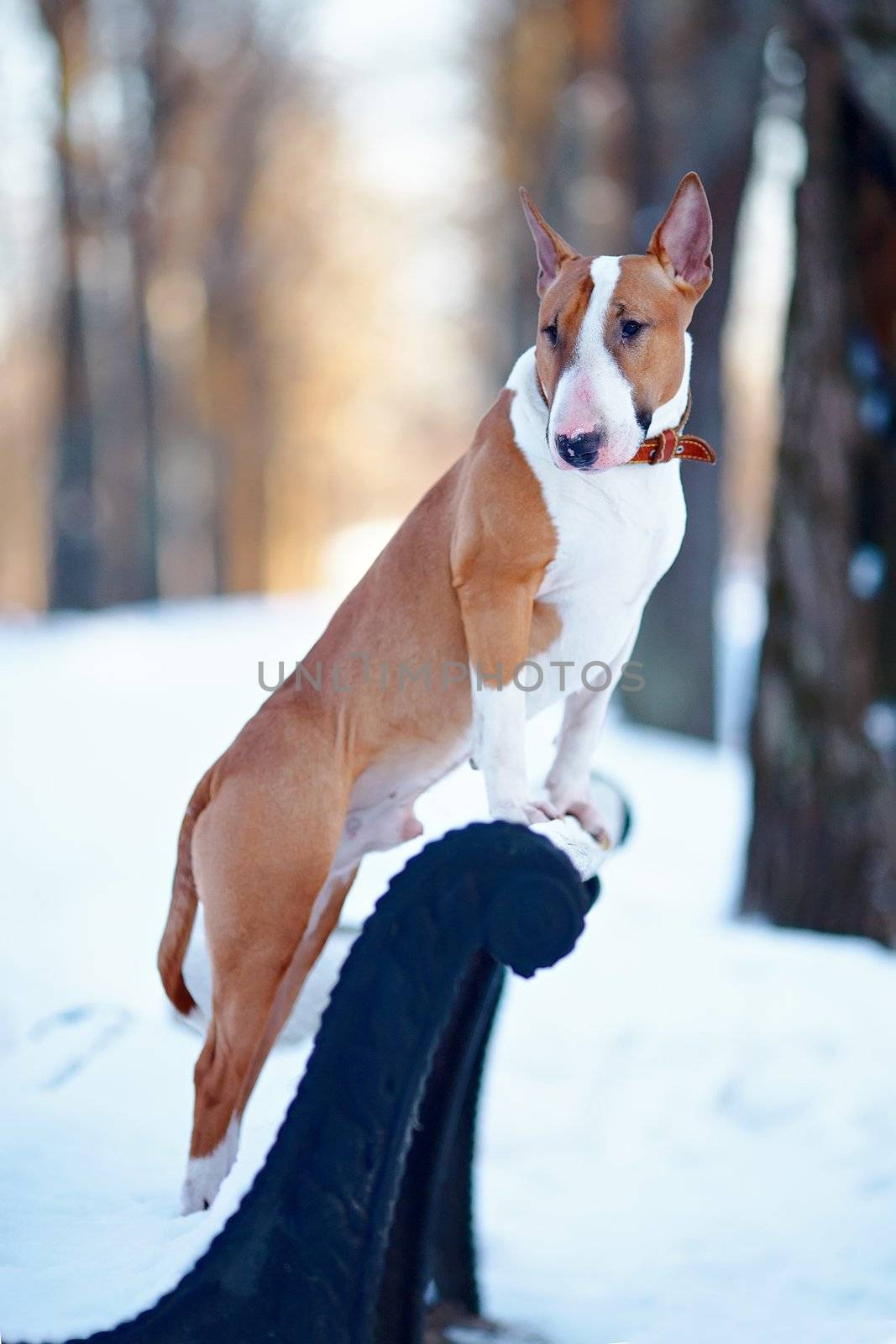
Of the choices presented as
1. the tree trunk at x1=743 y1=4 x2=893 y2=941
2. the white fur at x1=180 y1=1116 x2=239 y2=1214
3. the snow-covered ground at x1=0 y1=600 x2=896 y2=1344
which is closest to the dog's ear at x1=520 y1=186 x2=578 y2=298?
the snow-covered ground at x1=0 y1=600 x2=896 y2=1344

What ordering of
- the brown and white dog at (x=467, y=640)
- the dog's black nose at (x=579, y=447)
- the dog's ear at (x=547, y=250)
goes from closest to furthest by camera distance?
1. the dog's black nose at (x=579, y=447)
2. the brown and white dog at (x=467, y=640)
3. the dog's ear at (x=547, y=250)

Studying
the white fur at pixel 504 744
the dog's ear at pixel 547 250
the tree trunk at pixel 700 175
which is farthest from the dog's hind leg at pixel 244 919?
the tree trunk at pixel 700 175

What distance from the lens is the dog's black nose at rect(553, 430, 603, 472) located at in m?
1.77

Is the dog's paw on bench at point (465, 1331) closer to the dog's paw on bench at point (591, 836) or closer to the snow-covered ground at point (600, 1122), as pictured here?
the snow-covered ground at point (600, 1122)

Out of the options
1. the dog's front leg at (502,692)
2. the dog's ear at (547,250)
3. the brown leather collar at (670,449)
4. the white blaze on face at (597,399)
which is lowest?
the dog's front leg at (502,692)

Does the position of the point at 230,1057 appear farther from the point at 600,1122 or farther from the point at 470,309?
the point at 470,309

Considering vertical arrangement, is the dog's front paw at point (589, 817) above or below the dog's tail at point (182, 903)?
above

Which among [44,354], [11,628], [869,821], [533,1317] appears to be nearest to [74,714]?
[11,628]

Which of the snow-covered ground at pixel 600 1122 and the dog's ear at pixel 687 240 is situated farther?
the snow-covered ground at pixel 600 1122

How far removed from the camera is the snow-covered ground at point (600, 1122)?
2.32 meters

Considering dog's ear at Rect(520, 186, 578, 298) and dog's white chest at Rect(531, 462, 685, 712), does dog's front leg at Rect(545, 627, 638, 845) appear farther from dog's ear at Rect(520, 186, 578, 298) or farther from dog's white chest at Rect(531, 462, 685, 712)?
dog's ear at Rect(520, 186, 578, 298)

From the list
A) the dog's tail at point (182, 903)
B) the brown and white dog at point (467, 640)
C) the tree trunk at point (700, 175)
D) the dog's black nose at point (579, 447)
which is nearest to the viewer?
the dog's black nose at point (579, 447)

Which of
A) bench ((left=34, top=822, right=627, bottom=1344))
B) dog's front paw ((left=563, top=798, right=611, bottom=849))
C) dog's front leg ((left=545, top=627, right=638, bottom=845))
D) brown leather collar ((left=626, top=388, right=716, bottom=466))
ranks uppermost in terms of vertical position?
brown leather collar ((left=626, top=388, right=716, bottom=466))

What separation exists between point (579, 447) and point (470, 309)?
16523mm
